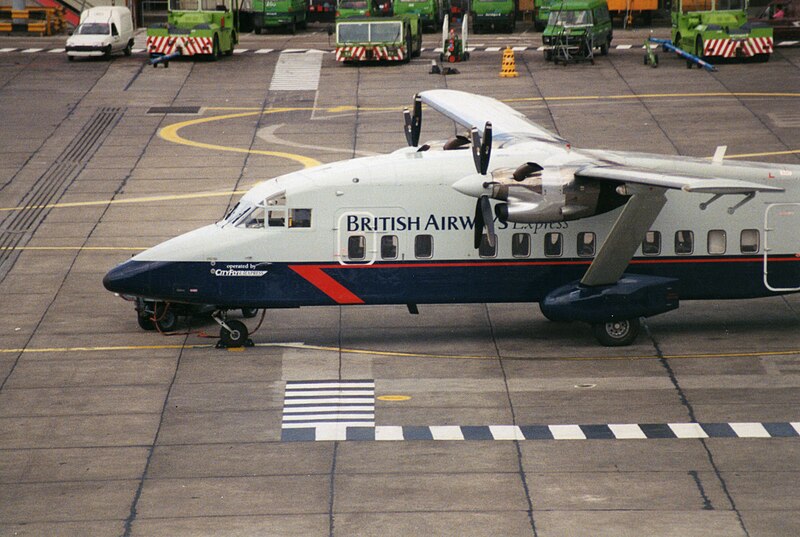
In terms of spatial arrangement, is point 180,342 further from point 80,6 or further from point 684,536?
point 80,6

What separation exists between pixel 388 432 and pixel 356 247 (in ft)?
19.8

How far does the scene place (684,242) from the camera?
30922mm

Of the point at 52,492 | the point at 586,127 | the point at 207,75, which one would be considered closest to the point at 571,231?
the point at 52,492

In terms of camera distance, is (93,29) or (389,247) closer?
(389,247)

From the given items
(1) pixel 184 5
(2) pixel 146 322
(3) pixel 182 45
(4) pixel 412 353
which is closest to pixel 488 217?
(4) pixel 412 353

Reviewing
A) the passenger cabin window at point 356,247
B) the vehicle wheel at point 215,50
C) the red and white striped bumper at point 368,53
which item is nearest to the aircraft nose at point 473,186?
the passenger cabin window at point 356,247

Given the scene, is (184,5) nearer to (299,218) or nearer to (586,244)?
(299,218)

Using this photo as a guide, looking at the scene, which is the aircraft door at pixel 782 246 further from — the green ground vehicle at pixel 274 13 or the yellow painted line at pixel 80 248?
the green ground vehicle at pixel 274 13

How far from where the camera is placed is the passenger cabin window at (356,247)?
30.6m

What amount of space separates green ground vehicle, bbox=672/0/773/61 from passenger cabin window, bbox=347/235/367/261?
129 feet

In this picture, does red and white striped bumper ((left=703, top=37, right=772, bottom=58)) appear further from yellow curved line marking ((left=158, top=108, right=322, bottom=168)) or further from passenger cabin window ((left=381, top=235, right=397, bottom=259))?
passenger cabin window ((left=381, top=235, right=397, bottom=259))

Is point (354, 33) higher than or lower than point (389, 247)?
lower

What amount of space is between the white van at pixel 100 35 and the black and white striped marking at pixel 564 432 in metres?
47.6

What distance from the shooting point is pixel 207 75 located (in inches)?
2606
